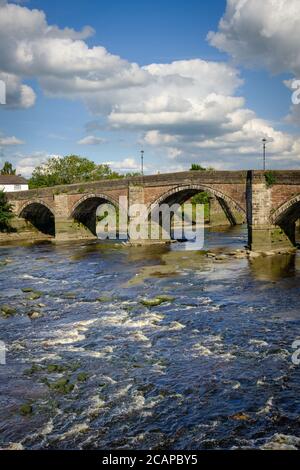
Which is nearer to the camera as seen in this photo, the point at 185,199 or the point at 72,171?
the point at 185,199

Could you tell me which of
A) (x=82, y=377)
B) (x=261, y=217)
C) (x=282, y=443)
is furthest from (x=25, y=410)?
(x=261, y=217)

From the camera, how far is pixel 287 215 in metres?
43.1

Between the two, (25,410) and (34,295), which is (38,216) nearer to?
(34,295)

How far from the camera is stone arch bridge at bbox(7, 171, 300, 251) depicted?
41.7 metres

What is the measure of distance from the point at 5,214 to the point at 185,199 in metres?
28.3

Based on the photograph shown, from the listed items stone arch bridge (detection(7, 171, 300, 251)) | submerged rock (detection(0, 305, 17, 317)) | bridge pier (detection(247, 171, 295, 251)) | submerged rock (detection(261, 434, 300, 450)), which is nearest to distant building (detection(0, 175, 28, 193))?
stone arch bridge (detection(7, 171, 300, 251))

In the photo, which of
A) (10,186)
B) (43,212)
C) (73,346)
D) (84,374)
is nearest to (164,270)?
(73,346)

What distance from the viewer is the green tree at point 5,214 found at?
6700 centimetres

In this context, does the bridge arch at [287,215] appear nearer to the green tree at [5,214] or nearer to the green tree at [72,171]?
the green tree at [5,214]

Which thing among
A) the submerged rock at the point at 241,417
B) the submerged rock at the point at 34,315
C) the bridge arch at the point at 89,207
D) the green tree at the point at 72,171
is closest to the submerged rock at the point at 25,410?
the submerged rock at the point at 241,417

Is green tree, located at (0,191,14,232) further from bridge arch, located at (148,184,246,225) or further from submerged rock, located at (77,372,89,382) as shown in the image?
submerged rock, located at (77,372,89,382)

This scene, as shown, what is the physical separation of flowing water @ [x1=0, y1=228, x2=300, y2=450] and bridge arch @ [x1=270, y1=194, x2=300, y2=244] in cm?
825
